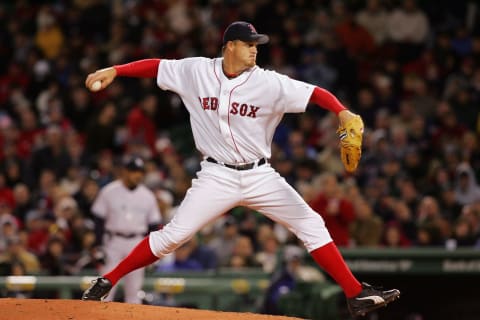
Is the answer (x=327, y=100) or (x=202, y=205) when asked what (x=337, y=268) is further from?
(x=327, y=100)

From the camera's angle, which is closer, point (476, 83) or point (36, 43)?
point (476, 83)

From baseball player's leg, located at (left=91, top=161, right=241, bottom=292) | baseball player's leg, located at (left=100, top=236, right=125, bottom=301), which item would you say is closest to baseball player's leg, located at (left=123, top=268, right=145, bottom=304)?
baseball player's leg, located at (left=100, top=236, right=125, bottom=301)

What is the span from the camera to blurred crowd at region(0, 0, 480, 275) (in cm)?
1161

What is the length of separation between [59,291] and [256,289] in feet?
5.91

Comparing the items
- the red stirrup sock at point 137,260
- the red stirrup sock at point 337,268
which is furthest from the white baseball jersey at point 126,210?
the red stirrup sock at point 337,268

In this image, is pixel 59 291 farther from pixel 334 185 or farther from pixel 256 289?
pixel 334 185

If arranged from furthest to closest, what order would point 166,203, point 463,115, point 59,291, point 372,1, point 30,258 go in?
point 372,1
point 463,115
point 166,203
point 30,258
point 59,291

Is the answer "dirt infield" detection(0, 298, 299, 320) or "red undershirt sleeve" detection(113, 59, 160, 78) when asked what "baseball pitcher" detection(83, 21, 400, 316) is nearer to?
"red undershirt sleeve" detection(113, 59, 160, 78)

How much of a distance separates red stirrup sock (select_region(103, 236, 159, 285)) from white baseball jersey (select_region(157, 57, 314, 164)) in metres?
0.67

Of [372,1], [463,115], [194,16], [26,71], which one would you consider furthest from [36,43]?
[463,115]

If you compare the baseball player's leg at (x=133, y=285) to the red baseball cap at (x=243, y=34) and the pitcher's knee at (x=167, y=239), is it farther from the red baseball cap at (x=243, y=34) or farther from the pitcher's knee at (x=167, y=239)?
the red baseball cap at (x=243, y=34)

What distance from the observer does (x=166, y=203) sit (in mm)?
11875

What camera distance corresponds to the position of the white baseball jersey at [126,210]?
995 cm

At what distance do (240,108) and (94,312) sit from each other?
4.77 feet
